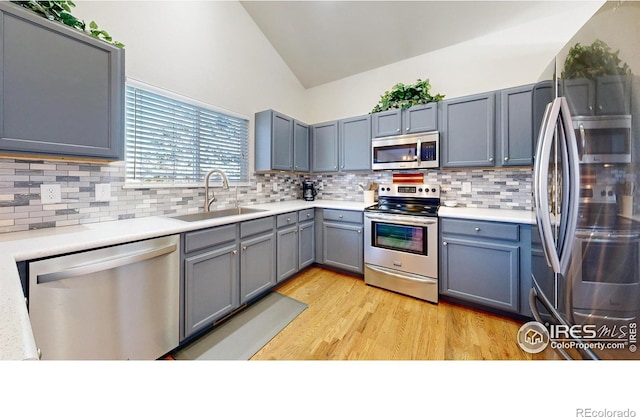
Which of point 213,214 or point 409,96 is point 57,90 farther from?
point 409,96

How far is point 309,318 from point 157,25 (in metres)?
2.90

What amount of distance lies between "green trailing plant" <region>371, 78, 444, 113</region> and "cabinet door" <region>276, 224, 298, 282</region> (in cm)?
192

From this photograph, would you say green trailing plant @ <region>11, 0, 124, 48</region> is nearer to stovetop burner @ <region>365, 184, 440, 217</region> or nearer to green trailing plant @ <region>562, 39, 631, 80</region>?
green trailing plant @ <region>562, 39, 631, 80</region>

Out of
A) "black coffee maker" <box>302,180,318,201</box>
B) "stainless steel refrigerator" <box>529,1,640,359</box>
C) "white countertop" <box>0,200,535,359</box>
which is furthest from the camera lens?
"black coffee maker" <box>302,180,318,201</box>

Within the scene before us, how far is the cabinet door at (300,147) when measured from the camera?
128 inches

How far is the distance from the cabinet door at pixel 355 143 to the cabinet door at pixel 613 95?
2.15 meters

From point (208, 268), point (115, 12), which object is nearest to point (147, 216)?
point (208, 268)

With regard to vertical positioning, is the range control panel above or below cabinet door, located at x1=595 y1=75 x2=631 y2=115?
below

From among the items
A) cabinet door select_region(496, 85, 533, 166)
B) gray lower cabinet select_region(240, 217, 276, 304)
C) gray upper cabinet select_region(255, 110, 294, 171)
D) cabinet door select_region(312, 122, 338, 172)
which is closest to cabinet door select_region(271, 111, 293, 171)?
gray upper cabinet select_region(255, 110, 294, 171)

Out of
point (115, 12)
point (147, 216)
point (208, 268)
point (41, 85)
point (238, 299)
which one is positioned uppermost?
point (115, 12)

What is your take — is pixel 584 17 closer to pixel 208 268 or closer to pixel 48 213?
pixel 208 268

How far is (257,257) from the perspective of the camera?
2.19 meters

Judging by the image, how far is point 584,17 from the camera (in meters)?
2.17

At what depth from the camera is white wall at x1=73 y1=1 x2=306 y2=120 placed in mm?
1817
